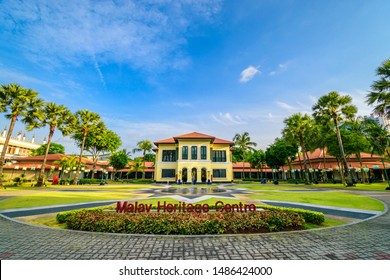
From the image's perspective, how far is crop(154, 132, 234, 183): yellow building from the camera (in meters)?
35.8

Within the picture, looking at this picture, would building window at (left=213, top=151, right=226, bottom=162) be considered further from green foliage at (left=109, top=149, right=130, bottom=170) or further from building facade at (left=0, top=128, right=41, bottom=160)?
building facade at (left=0, top=128, right=41, bottom=160)

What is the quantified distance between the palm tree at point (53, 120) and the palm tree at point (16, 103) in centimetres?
137

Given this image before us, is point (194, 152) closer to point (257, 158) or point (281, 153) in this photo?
point (257, 158)

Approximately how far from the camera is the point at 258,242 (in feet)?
16.2

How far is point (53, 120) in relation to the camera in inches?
1102

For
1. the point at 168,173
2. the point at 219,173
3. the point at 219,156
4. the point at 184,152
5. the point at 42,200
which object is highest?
the point at 184,152

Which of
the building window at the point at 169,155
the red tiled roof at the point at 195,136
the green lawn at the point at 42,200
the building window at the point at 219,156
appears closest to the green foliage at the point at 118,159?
the building window at the point at 169,155

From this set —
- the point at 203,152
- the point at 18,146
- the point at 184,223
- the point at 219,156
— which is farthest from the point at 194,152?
the point at 18,146

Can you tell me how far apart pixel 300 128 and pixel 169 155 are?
1037 inches

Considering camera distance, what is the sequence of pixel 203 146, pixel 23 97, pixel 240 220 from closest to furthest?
pixel 240 220
pixel 23 97
pixel 203 146
